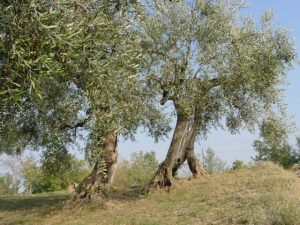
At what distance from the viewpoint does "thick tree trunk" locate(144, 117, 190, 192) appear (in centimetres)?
2253

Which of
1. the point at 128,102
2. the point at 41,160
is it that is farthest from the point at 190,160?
the point at 128,102

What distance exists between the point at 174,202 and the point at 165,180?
119 inches

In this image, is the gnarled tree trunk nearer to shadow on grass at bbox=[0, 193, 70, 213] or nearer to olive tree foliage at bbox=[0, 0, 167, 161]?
shadow on grass at bbox=[0, 193, 70, 213]

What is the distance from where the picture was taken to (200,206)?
1772cm

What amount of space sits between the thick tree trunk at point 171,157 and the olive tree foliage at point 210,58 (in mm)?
50

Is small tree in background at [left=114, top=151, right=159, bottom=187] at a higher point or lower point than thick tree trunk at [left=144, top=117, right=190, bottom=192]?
higher

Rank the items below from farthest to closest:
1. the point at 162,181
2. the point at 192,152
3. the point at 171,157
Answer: the point at 192,152 < the point at 171,157 < the point at 162,181

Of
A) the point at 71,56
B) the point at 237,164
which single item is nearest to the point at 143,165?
the point at 237,164

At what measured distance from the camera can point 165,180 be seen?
2259cm

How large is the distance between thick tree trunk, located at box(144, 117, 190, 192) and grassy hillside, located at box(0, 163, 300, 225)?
0.68m

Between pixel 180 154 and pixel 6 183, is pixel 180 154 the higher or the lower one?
the lower one

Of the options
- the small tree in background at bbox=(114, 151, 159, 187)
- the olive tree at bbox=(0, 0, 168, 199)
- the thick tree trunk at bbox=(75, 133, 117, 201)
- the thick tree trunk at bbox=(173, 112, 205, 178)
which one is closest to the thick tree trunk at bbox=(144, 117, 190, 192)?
the thick tree trunk at bbox=(173, 112, 205, 178)

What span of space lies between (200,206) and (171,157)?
558 centimetres

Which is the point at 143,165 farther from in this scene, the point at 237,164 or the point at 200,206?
the point at 200,206
